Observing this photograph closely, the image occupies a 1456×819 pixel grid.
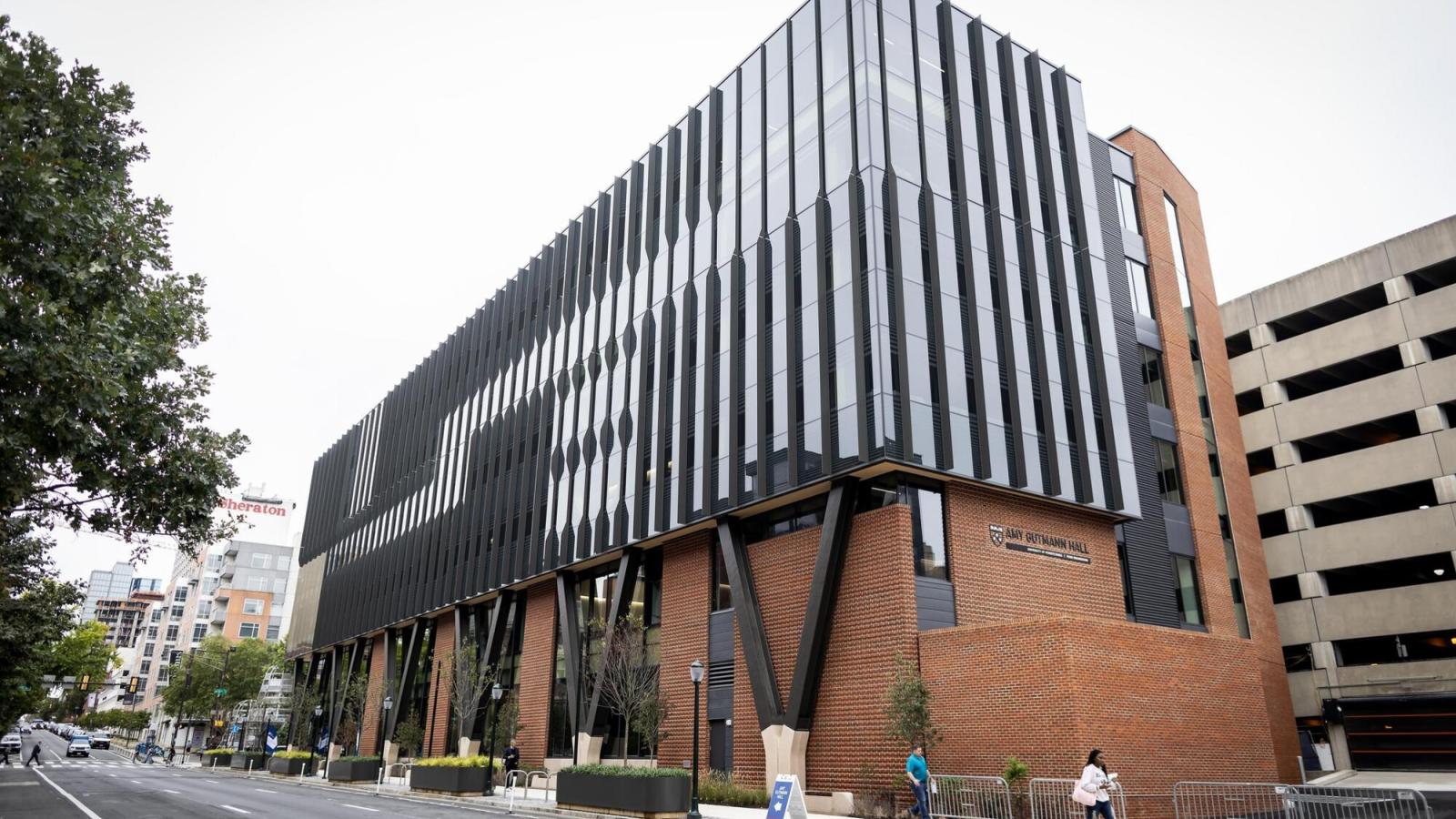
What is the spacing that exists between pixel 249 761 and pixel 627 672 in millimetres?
40050

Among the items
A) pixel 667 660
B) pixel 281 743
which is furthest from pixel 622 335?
pixel 281 743

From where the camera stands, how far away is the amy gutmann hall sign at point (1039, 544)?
29.1m

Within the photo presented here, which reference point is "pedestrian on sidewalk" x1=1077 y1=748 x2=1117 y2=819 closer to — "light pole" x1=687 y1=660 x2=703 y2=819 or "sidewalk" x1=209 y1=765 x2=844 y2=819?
"sidewalk" x1=209 y1=765 x2=844 y2=819

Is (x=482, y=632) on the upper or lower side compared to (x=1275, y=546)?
lower

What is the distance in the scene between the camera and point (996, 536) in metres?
29.0

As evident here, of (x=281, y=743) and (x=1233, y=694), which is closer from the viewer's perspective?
(x=1233, y=694)

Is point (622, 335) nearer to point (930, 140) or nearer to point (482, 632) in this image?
point (930, 140)

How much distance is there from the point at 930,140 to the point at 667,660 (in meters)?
21.6

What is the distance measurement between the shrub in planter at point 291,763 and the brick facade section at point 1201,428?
49.8 m

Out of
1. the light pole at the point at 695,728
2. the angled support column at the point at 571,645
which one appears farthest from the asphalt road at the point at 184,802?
the angled support column at the point at 571,645

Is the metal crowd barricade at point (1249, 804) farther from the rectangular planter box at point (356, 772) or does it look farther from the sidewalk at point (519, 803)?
the rectangular planter box at point (356, 772)

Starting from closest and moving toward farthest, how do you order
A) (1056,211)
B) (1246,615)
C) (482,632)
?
(1056,211), (1246,615), (482,632)

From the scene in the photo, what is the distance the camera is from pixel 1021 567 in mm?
29188

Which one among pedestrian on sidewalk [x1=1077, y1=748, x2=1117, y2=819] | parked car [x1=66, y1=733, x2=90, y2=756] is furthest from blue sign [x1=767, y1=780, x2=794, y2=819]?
parked car [x1=66, y1=733, x2=90, y2=756]
